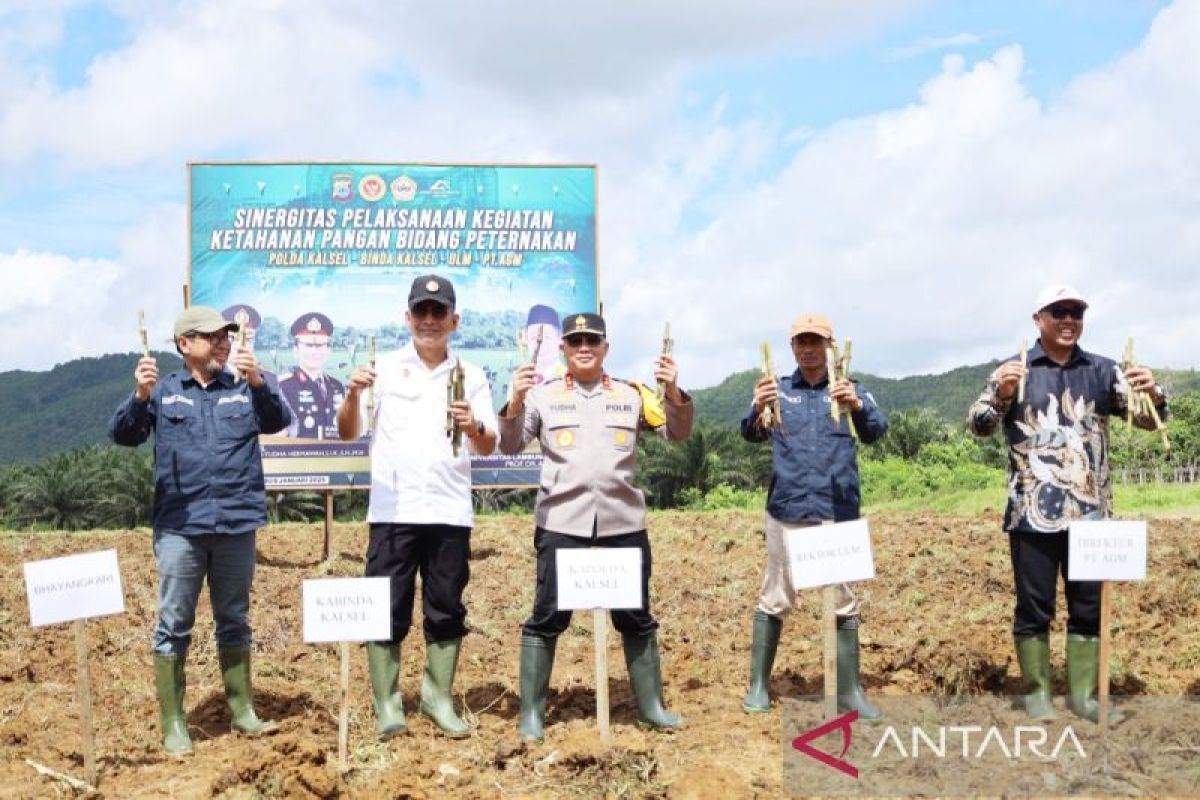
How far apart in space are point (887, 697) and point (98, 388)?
394 ft

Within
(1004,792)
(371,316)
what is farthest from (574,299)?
(1004,792)

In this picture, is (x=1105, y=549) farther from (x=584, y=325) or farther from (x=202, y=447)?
(x=202, y=447)

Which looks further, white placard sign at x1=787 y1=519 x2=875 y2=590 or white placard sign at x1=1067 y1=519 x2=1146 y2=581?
white placard sign at x1=1067 y1=519 x2=1146 y2=581

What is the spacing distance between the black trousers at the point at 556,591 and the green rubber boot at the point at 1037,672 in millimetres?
1627

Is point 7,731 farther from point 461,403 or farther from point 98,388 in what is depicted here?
point 98,388

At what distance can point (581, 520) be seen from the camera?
4.78 m

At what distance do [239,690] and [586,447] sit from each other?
1.85 meters

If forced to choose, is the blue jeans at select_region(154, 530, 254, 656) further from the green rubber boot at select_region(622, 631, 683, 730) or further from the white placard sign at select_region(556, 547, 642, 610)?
the green rubber boot at select_region(622, 631, 683, 730)

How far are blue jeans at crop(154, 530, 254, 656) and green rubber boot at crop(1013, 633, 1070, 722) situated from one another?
10.9 feet

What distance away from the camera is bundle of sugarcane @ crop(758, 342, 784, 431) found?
16.2 ft

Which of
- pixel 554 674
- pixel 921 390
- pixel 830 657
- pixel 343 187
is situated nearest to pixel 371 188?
pixel 343 187

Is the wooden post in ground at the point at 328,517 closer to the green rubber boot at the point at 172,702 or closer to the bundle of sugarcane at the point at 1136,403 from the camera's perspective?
the green rubber boot at the point at 172,702

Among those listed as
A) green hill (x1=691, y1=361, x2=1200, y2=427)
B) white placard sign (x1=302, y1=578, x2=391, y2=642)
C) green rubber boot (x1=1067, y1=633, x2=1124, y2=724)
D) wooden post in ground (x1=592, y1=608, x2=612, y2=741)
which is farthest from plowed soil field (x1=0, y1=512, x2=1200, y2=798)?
green hill (x1=691, y1=361, x2=1200, y2=427)

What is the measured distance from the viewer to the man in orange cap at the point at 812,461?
497 centimetres
